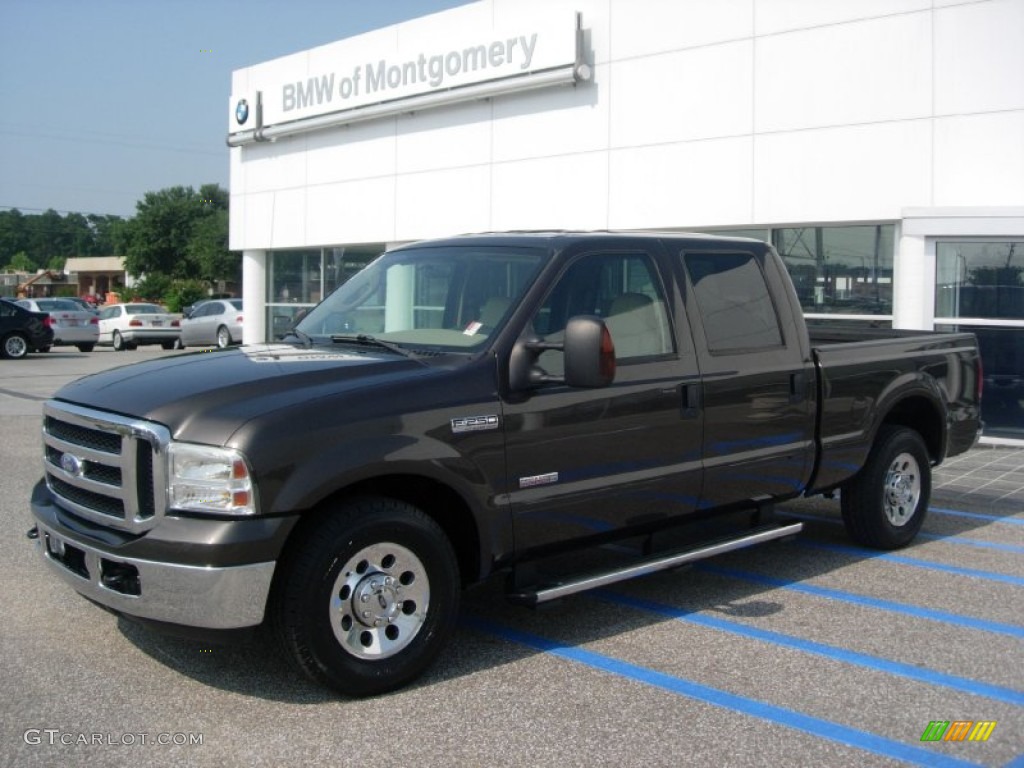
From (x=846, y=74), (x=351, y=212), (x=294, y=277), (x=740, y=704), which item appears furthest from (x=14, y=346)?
(x=740, y=704)

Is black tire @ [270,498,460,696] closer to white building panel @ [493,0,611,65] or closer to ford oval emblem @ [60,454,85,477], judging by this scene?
ford oval emblem @ [60,454,85,477]

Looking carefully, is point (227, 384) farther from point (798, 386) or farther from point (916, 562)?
point (916, 562)

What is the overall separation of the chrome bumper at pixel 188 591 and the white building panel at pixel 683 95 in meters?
11.0

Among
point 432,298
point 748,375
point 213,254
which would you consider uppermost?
point 213,254

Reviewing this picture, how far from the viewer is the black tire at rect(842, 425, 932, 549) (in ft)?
23.0

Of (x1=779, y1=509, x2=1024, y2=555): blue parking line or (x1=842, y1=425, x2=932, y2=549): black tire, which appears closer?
(x1=842, y1=425, x2=932, y2=549): black tire

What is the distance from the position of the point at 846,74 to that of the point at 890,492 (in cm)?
723

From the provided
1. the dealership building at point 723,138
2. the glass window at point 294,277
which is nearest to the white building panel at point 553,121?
the dealership building at point 723,138

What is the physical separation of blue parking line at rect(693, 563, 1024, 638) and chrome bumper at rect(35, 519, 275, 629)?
331 centimetres

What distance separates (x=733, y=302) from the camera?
6133 millimetres

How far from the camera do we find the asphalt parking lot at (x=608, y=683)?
4.05m

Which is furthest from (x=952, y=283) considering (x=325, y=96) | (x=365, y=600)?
(x=325, y=96)

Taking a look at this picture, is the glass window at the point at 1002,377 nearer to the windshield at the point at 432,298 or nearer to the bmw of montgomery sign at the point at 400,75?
the bmw of montgomery sign at the point at 400,75

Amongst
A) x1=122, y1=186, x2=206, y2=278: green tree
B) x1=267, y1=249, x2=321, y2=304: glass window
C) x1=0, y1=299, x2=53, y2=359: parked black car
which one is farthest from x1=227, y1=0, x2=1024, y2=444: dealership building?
x1=122, y1=186, x2=206, y2=278: green tree
